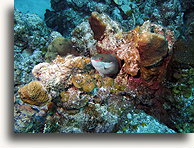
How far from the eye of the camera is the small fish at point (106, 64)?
1682mm

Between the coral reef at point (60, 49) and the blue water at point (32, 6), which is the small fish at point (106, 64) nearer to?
the coral reef at point (60, 49)

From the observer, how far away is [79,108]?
161 cm

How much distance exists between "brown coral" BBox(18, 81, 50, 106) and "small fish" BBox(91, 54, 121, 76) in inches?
25.8

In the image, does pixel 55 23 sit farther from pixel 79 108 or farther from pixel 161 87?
pixel 161 87

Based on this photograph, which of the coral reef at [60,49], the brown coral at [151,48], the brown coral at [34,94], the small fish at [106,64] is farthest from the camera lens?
the coral reef at [60,49]

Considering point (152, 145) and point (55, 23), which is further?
point (55, 23)

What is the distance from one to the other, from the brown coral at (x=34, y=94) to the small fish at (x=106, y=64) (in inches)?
25.8

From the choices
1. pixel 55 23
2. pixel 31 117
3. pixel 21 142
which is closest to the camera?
pixel 31 117

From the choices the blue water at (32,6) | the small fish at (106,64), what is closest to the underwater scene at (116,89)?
the small fish at (106,64)

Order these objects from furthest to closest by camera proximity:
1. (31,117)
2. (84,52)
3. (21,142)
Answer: (84,52) < (21,142) < (31,117)

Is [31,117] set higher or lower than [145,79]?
lower

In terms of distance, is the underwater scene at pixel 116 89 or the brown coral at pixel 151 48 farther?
the underwater scene at pixel 116 89

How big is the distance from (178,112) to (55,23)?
3.18 meters

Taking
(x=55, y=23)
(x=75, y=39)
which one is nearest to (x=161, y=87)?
(x=75, y=39)
